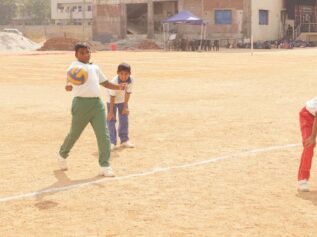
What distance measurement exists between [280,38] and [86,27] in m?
24.1

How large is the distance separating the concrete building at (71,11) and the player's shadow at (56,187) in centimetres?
8161

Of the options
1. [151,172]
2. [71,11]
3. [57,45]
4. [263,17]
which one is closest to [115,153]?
[151,172]

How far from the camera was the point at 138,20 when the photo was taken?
59344mm

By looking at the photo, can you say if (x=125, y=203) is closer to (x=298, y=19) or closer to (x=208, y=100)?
(x=208, y=100)

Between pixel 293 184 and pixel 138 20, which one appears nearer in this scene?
pixel 293 184

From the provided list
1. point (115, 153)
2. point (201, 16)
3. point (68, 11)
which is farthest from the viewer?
point (68, 11)

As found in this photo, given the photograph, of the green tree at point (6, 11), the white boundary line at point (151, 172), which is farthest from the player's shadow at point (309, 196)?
the green tree at point (6, 11)

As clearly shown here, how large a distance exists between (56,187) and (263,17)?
4754cm

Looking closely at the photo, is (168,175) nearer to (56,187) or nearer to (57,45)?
(56,187)

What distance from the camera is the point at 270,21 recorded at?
52875 mm

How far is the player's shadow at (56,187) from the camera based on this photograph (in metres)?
5.59

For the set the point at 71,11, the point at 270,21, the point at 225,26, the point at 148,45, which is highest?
the point at 71,11

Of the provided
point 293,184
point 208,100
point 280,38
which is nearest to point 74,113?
point 293,184

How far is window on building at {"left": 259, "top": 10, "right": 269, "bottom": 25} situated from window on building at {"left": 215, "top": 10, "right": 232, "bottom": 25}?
3070 mm
